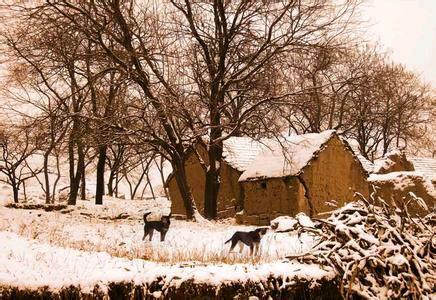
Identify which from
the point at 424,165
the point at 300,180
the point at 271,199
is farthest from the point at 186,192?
the point at 424,165

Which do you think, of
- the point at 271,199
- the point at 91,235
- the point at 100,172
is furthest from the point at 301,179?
the point at 100,172

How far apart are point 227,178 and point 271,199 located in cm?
535

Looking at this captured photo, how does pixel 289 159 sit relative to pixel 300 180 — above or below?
above

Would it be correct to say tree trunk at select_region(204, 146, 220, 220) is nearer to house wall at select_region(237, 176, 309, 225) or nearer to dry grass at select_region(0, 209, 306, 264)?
house wall at select_region(237, 176, 309, 225)

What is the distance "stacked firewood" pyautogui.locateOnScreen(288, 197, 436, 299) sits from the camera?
647 centimetres

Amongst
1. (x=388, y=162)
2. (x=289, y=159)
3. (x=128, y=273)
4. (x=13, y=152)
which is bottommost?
(x=128, y=273)

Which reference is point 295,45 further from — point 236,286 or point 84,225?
point 236,286

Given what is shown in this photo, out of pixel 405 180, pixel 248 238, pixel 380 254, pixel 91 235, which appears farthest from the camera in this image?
pixel 405 180

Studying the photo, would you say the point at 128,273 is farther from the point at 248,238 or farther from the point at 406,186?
the point at 406,186

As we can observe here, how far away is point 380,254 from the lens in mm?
6691

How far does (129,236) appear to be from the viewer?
14.4 metres

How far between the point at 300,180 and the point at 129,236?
26.9 feet

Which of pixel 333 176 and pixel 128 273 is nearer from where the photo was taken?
pixel 128 273

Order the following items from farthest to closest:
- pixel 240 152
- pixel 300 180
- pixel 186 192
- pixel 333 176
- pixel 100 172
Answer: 1. pixel 100 172
2. pixel 240 152
3. pixel 333 176
4. pixel 300 180
5. pixel 186 192
